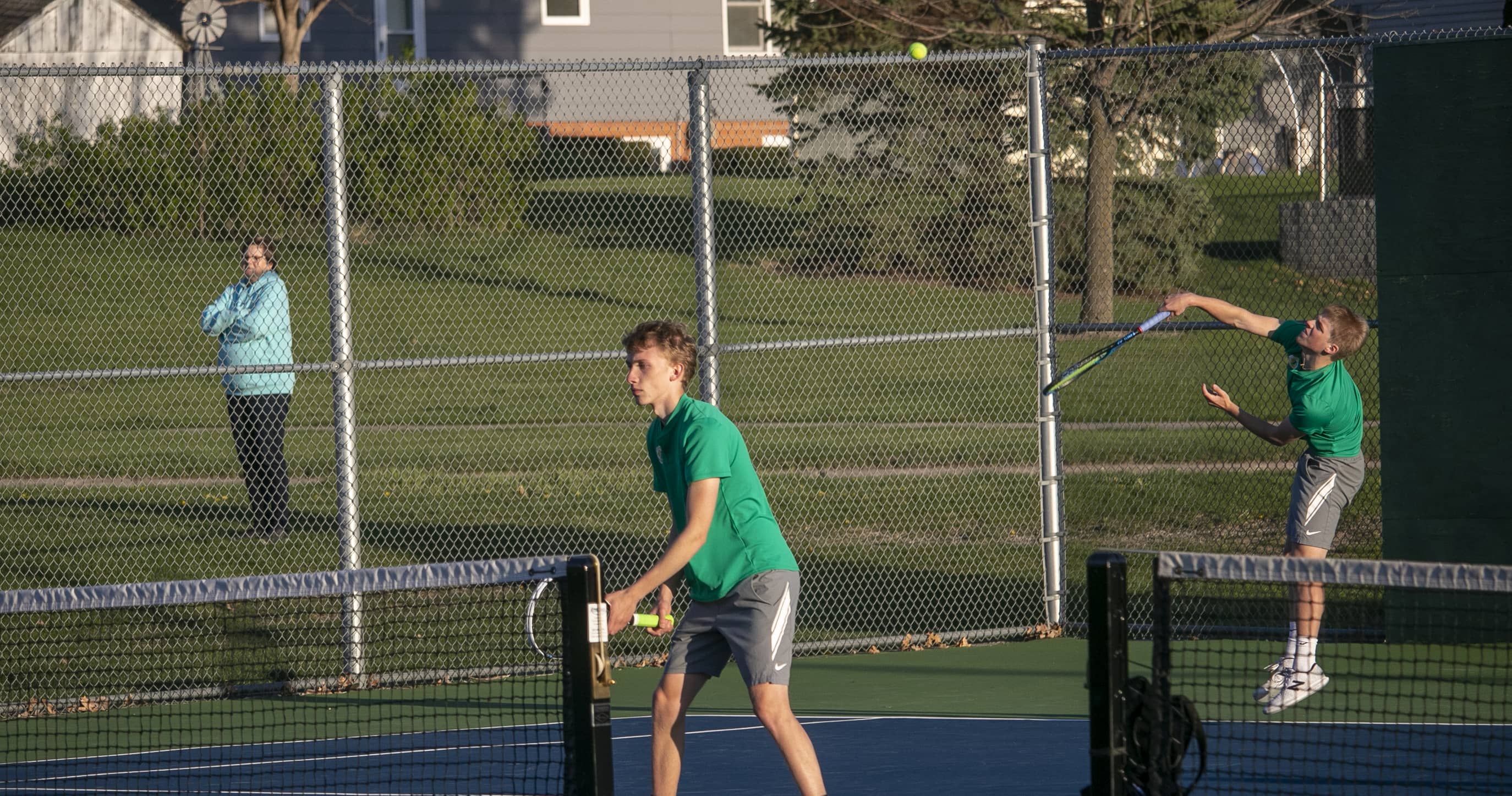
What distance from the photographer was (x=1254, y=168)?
1339cm

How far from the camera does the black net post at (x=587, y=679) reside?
432cm

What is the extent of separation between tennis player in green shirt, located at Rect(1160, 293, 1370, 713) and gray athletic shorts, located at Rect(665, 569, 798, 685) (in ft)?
8.85

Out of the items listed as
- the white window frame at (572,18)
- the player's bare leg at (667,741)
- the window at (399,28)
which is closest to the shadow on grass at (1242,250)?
the player's bare leg at (667,741)

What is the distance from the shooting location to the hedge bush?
11.2m

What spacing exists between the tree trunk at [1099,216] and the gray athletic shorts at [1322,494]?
2.63 metres

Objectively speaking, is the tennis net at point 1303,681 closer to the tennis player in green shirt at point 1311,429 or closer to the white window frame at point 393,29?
the tennis player in green shirt at point 1311,429

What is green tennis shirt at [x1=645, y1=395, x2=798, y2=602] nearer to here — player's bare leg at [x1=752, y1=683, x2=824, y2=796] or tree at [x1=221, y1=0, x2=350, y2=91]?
player's bare leg at [x1=752, y1=683, x2=824, y2=796]

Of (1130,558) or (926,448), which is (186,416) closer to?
(926,448)

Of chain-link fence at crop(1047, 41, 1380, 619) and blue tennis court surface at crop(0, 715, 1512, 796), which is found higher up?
chain-link fence at crop(1047, 41, 1380, 619)

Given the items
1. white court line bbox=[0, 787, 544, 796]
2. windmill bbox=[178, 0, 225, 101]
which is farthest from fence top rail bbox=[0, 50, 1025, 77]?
windmill bbox=[178, 0, 225, 101]

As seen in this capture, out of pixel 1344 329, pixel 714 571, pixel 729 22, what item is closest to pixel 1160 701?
pixel 714 571

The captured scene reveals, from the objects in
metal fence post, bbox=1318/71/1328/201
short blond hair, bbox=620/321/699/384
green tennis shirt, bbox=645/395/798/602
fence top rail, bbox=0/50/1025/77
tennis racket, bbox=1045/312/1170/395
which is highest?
fence top rail, bbox=0/50/1025/77

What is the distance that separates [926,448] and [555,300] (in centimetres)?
870

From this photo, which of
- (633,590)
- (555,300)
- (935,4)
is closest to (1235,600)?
(633,590)
